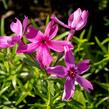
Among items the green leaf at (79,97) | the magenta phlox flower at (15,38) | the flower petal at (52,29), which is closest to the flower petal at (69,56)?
the flower petal at (52,29)

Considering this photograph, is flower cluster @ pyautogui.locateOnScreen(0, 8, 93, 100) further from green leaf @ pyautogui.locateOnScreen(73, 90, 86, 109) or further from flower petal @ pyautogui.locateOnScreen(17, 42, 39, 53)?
green leaf @ pyautogui.locateOnScreen(73, 90, 86, 109)

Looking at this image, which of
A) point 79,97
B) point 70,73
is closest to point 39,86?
point 79,97

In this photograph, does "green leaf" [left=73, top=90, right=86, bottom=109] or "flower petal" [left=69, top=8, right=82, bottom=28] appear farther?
"green leaf" [left=73, top=90, right=86, bottom=109]

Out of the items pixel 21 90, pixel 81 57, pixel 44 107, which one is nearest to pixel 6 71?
pixel 21 90

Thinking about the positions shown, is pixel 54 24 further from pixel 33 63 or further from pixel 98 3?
pixel 98 3

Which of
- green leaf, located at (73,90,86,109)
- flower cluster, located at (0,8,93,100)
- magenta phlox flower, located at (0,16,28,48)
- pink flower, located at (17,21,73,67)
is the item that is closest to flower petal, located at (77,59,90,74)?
flower cluster, located at (0,8,93,100)

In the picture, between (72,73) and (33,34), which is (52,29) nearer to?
(33,34)

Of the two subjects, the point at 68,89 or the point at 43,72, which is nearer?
the point at 68,89

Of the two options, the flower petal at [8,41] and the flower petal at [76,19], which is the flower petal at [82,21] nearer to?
the flower petal at [76,19]
